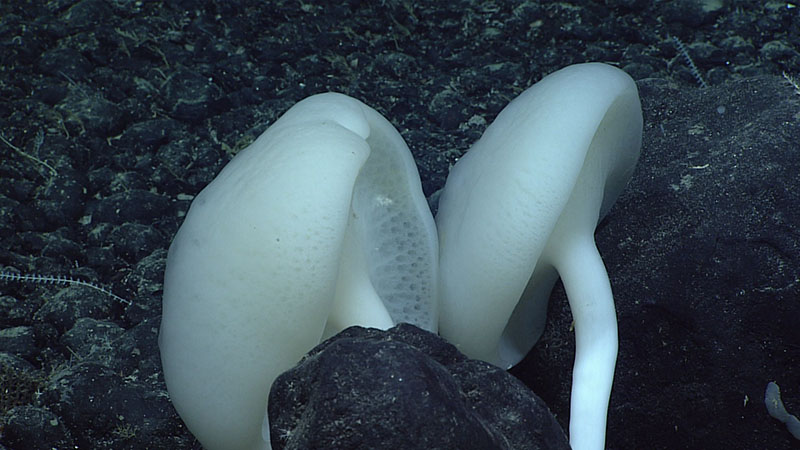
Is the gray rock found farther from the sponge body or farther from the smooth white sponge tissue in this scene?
the smooth white sponge tissue

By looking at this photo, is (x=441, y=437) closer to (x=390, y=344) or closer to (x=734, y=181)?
(x=390, y=344)

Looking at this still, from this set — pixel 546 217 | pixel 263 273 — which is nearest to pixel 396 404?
pixel 263 273

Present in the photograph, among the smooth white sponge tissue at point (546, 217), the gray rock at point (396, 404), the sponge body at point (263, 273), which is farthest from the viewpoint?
the smooth white sponge tissue at point (546, 217)

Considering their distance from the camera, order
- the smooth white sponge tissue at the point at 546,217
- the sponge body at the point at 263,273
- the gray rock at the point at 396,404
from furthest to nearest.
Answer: the smooth white sponge tissue at the point at 546,217, the sponge body at the point at 263,273, the gray rock at the point at 396,404

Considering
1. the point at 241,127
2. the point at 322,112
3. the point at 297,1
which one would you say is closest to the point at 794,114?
the point at 322,112

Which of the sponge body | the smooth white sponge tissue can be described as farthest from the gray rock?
the smooth white sponge tissue

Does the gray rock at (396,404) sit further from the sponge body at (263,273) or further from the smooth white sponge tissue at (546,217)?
the smooth white sponge tissue at (546,217)

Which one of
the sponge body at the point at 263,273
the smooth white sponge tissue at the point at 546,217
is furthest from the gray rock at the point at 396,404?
the smooth white sponge tissue at the point at 546,217

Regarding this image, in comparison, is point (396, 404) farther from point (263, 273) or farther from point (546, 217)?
point (546, 217)
